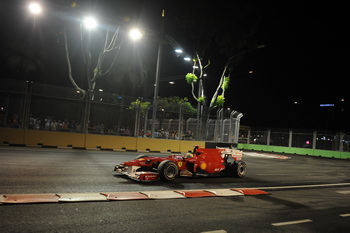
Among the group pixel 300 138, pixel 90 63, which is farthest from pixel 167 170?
pixel 300 138

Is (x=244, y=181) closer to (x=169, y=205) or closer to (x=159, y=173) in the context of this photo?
(x=159, y=173)

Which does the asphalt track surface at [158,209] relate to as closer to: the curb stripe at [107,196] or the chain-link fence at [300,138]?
the curb stripe at [107,196]

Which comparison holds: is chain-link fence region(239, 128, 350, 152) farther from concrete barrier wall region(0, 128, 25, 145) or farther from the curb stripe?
concrete barrier wall region(0, 128, 25, 145)

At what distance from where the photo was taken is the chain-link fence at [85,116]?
17.8 m

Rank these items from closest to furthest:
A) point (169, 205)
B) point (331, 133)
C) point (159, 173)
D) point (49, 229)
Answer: point (49, 229)
point (169, 205)
point (159, 173)
point (331, 133)

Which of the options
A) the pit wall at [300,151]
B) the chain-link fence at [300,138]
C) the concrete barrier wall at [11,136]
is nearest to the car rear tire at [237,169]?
the concrete barrier wall at [11,136]

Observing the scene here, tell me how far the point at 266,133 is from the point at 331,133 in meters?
8.65

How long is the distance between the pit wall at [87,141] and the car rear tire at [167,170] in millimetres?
11658

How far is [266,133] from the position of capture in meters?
42.2

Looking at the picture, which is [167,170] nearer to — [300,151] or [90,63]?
[90,63]

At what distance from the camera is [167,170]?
9.48 meters

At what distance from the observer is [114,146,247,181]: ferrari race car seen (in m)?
9.38

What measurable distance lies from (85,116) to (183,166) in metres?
11.5

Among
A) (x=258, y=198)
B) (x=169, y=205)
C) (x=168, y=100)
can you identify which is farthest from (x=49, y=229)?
(x=168, y=100)
